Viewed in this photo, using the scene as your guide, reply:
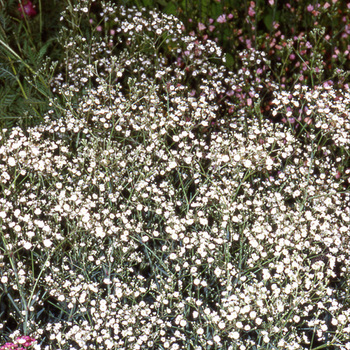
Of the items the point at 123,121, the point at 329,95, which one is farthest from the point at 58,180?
the point at 329,95

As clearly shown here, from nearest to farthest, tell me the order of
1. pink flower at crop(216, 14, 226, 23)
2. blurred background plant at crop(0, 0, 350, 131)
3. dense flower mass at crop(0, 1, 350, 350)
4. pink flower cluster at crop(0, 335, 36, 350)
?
1. pink flower cluster at crop(0, 335, 36, 350)
2. dense flower mass at crop(0, 1, 350, 350)
3. blurred background plant at crop(0, 0, 350, 131)
4. pink flower at crop(216, 14, 226, 23)

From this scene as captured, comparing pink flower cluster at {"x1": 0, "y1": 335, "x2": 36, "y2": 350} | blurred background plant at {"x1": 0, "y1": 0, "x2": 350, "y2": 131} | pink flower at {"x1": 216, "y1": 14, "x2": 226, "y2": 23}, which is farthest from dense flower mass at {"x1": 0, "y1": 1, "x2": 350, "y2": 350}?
pink flower at {"x1": 216, "y1": 14, "x2": 226, "y2": 23}

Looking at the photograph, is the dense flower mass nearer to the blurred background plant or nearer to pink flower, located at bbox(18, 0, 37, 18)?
the blurred background plant

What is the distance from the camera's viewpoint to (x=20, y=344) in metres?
2.58

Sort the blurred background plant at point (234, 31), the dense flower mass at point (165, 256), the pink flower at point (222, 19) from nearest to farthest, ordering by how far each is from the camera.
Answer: the dense flower mass at point (165, 256) < the blurred background plant at point (234, 31) < the pink flower at point (222, 19)

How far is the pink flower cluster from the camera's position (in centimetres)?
247

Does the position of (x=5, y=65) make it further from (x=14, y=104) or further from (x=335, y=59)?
(x=335, y=59)

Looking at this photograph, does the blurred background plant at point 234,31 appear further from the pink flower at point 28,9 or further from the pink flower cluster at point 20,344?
the pink flower cluster at point 20,344

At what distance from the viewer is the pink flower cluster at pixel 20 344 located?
2475mm

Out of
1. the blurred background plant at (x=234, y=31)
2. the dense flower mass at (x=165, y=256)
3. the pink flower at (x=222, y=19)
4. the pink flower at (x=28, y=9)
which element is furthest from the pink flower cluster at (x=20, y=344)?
the pink flower at (x=222, y=19)

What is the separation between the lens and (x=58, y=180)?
343cm

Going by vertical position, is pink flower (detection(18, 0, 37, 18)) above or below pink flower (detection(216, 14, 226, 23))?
below

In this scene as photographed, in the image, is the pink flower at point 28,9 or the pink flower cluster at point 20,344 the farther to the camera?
the pink flower at point 28,9

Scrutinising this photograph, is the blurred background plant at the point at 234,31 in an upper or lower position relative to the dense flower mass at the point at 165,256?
upper
